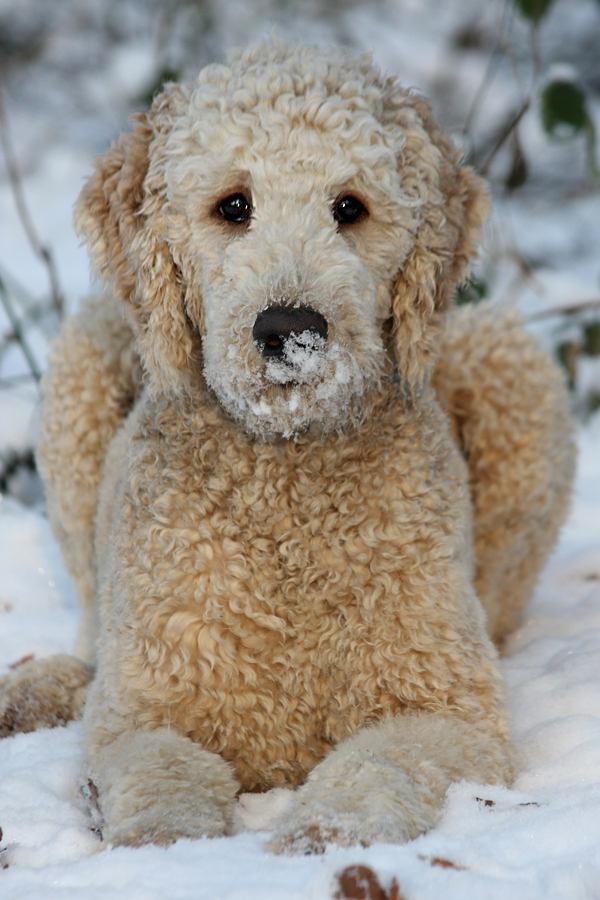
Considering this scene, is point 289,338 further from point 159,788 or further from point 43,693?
point 43,693

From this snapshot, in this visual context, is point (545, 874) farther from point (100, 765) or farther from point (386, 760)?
point (100, 765)

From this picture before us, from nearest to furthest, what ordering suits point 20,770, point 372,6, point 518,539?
point 20,770
point 518,539
point 372,6

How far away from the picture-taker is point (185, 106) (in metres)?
2.14

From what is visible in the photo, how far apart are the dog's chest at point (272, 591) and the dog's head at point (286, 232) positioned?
0.14 m

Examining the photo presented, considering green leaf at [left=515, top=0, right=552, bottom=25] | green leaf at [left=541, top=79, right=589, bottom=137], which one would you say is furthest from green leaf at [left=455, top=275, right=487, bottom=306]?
green leaf at [left=515, top=0, right=552, bottom=25]

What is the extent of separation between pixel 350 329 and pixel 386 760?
82 centimetres

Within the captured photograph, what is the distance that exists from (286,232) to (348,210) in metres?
0.18

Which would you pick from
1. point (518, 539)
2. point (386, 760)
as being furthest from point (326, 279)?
point (518, 539)

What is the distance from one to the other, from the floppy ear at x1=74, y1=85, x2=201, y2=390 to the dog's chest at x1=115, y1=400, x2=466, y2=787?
205 millimetres

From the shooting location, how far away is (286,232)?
193 cm

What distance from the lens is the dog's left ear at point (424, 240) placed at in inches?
82.7

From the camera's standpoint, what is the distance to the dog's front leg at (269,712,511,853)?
162cm

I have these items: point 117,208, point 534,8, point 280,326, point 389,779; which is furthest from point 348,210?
point 534,8

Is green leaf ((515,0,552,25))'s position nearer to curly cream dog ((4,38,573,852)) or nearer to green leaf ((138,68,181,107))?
green leaf ((138,68,181,107))
